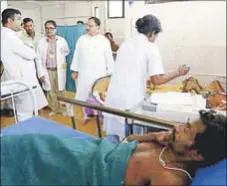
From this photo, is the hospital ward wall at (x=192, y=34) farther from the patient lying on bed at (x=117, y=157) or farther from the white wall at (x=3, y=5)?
the white wall at (x=3, y=5)

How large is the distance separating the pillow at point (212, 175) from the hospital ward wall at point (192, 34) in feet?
1.35

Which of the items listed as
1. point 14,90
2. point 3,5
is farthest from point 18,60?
point 3,5

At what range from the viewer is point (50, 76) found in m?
1.32

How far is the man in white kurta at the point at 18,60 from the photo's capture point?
105 centimetres

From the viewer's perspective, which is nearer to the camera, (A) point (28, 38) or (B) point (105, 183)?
(B) point (105, 183)

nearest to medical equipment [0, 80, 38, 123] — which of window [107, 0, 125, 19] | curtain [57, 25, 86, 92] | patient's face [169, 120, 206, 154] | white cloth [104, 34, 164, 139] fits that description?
curtain [57, 25, 86, 92]

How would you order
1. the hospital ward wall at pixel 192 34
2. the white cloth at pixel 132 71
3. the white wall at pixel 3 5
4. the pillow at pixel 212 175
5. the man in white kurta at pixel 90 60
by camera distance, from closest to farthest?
the pillow at pixel 212 175, the hospital ward wall at pixel 192 34, the white wall at pixel 3 5, the white cloth at pixel 132 71, the man in white kurta at pixel 90 60

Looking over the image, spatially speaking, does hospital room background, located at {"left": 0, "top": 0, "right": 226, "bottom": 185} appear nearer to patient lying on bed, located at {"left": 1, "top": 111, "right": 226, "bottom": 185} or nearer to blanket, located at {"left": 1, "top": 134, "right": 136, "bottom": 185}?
patient lying on bed, located at {"left": 1, "top": 111, "right": 226, "bottom": 185}

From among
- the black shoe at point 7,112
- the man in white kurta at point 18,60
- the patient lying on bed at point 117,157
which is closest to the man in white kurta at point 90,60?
the man in white kurta at point 18,60

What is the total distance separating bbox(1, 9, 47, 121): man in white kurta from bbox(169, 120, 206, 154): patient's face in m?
0.79

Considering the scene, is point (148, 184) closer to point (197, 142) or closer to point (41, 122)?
point (197, 142)

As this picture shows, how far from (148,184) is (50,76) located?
0.85 metres

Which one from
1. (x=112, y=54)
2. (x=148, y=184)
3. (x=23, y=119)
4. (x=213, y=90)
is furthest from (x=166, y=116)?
(x=23, y=119)

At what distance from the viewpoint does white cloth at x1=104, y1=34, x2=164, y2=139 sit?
1146 millimetres
